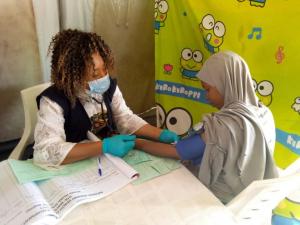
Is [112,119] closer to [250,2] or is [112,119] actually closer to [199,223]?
[199,223]

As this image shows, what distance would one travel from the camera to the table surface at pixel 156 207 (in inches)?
37.2

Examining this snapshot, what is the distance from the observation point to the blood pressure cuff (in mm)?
1241

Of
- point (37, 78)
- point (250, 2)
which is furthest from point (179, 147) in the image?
point (37, 78)

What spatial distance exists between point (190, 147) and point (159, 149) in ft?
0.42

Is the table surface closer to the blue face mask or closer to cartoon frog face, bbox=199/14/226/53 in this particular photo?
the blue face mask

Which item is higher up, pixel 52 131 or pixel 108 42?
pixel 108 42

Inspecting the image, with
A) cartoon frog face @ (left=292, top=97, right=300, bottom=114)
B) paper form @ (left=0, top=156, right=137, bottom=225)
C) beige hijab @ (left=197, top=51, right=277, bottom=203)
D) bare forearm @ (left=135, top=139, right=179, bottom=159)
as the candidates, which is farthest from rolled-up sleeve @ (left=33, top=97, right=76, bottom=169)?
Answer: cartoon frog face @ (left=292, top=97, right=300, bottom=114)

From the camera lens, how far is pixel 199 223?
94 centimetres

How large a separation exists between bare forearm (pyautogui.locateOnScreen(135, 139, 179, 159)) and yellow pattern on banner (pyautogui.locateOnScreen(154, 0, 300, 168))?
0.88 m

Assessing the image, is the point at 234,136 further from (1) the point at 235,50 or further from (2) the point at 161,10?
(2) the point at 161,10

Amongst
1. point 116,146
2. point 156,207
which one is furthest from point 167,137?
point 156,207

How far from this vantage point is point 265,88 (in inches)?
73.2

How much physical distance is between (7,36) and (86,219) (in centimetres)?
149

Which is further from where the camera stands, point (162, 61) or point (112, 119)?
point (162, 61)
